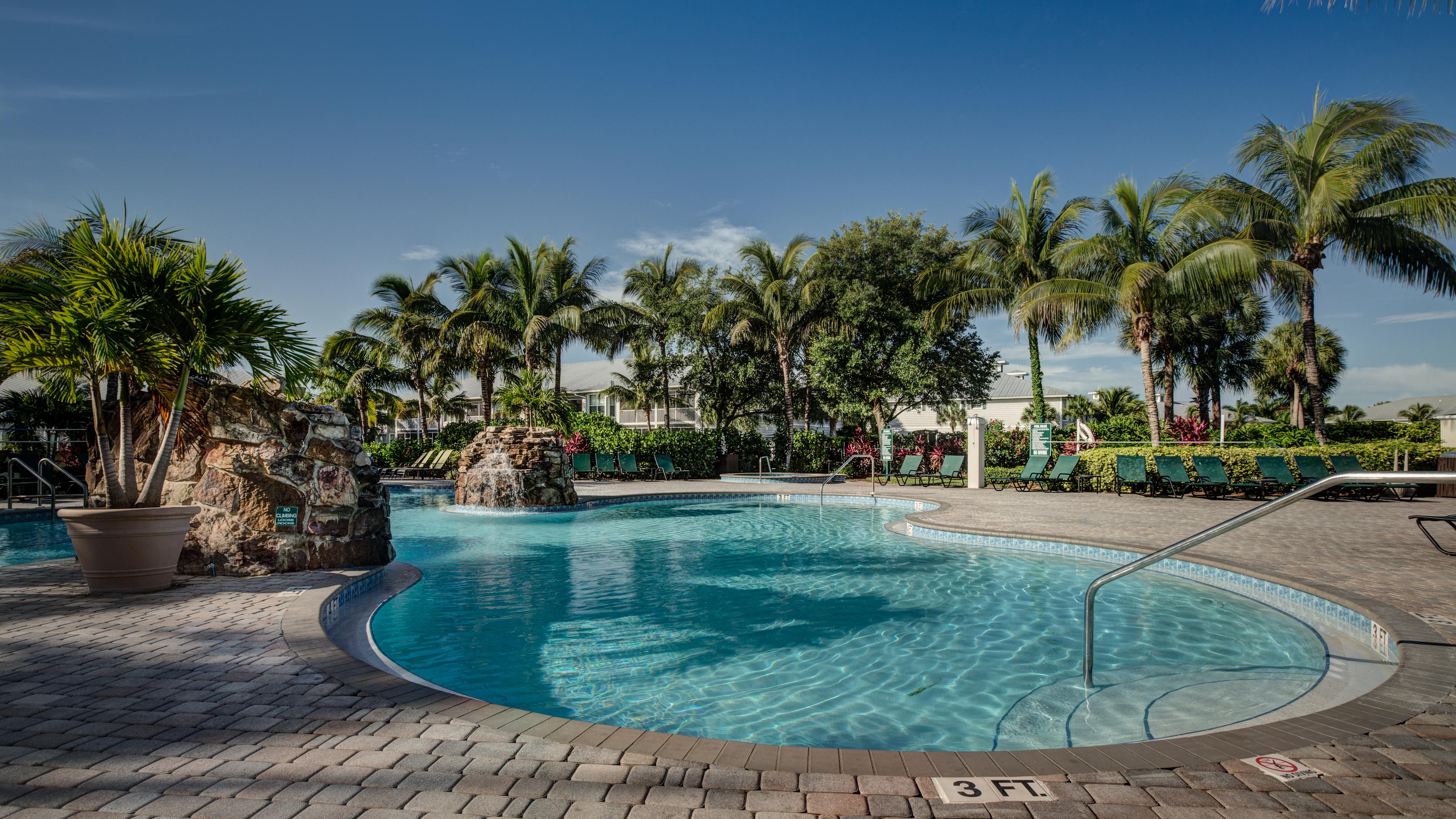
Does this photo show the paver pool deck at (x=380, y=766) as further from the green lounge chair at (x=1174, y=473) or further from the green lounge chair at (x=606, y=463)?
the green lounge chair at (x=606, y=463)

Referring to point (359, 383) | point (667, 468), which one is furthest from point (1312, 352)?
point (359, 383)

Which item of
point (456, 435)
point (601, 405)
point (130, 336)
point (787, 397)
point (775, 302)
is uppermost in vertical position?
point (775, 302)

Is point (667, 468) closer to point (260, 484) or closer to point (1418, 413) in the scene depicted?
point (260, 484)

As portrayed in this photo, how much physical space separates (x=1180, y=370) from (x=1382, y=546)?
35.2 meters

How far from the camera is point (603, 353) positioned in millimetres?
28922

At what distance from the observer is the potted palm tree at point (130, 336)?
5.52m

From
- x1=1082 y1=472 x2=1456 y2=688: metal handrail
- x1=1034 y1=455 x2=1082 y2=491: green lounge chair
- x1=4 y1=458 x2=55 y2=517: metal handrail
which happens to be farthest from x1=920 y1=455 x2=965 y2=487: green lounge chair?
x1=4 y1=458 x2=55 y2=517: metal handrail

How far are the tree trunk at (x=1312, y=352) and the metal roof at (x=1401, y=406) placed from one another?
4777cm

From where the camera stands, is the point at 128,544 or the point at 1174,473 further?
the point at 1174,473

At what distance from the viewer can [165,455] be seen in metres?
5.95

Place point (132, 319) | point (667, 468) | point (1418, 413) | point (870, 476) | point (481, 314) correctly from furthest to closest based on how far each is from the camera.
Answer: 1. point (1418, 413)
2. point (481, 314)
3. point (870, 476)
4. point (667, 468)
5. point (132, 319)

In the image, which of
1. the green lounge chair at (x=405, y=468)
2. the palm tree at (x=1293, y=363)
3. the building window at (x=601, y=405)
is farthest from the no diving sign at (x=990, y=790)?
the building window at (x=601, y=405)

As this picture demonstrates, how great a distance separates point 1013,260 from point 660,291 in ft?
47.1

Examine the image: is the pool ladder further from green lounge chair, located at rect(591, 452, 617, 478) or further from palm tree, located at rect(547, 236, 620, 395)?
palm tree, located at rect(547, 236, 620, 395)
